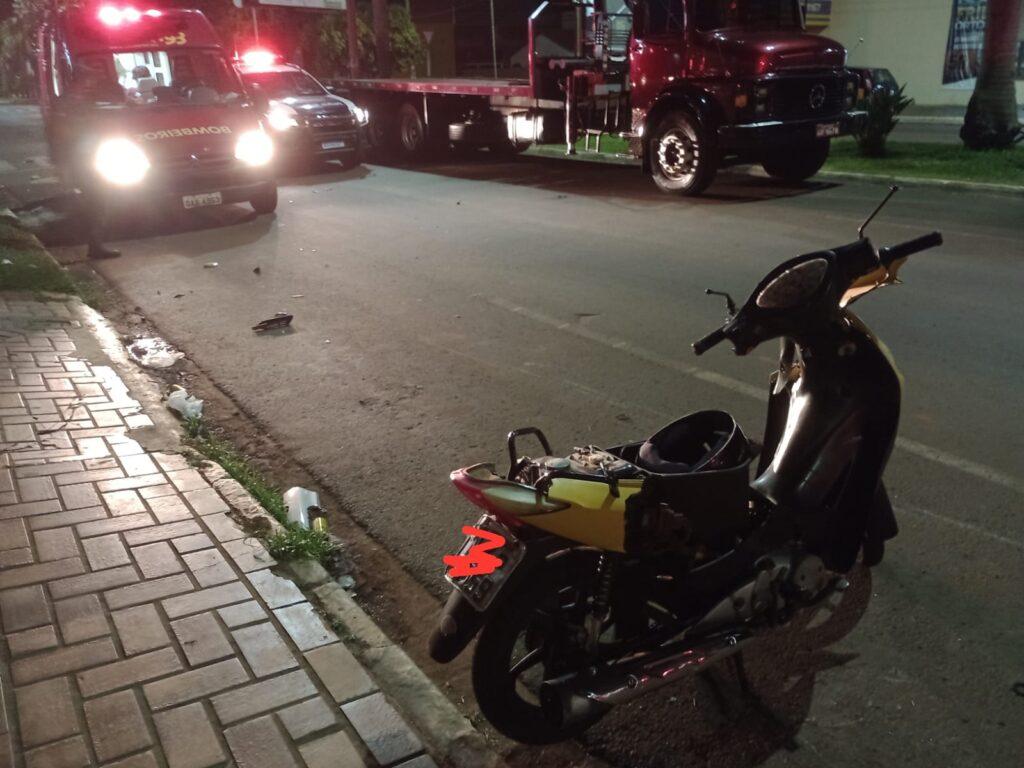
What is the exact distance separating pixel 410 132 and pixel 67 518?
49.6 ft

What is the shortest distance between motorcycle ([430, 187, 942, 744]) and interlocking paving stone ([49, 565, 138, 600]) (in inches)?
60.5

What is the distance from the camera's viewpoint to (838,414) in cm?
292

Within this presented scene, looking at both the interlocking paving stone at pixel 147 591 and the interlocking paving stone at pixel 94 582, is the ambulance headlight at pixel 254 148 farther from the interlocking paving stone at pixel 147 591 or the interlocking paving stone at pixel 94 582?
the interlocking paving stone at pixel 147 591

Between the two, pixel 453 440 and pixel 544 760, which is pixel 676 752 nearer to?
pixel 544 760

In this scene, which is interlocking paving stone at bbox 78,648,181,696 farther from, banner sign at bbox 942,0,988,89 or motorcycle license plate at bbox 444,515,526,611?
banner sign at bbox 942,0,988,89

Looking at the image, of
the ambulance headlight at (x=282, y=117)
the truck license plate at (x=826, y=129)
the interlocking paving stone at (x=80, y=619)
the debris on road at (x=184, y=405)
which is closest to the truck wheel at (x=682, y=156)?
the truck license plate at (x=826, y=129)

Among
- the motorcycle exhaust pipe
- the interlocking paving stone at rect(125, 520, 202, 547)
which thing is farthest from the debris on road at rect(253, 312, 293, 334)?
the motorcycle exhaust pipe

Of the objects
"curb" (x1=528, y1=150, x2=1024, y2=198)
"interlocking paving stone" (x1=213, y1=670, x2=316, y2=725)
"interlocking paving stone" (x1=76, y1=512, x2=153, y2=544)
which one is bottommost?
"interlocking paving stone" (x1=213, y1=670, x2=316, y2=725)

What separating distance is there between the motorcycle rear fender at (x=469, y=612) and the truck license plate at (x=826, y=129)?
11192 mm

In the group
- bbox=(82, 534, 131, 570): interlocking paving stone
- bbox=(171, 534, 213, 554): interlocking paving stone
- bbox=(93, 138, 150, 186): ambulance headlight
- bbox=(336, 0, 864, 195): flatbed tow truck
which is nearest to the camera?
bbox=(82, 534, 131, 570): interlocking paving stone

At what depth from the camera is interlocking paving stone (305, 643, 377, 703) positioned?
111 inches

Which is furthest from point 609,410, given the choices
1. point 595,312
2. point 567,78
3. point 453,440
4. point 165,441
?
point 567,78

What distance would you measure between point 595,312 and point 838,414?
416cm

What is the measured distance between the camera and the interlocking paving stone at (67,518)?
3.78 metres
